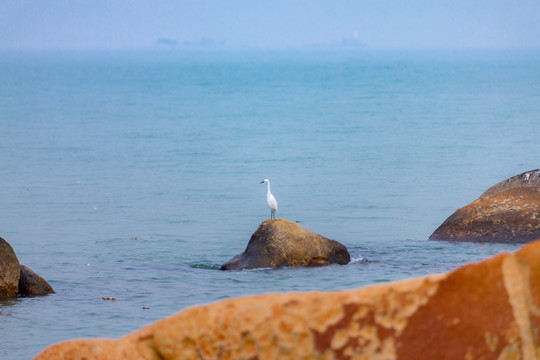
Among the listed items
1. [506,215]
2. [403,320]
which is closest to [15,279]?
[506,215]

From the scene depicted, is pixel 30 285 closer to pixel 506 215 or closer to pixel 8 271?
pixel 8 271

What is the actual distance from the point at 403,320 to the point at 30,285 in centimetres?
1166

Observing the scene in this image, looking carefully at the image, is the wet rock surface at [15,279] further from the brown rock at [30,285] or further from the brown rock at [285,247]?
the brown rock at [285,247]

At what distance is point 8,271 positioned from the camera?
1345 centimetres

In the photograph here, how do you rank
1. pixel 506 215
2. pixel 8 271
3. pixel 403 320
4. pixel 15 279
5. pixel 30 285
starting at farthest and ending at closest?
pixel 506 215, pixel 30 285, pixel 15 279, pixel 8 271, pixel 403 320

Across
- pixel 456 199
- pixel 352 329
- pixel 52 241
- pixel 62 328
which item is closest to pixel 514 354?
pixel 352 329

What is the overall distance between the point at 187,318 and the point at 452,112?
69.5 m

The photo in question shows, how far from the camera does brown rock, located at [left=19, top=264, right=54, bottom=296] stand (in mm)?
14023

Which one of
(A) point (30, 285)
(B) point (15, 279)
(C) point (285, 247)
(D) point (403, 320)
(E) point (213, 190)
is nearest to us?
(D) point (403, 320)

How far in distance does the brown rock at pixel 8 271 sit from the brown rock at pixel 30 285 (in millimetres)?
212

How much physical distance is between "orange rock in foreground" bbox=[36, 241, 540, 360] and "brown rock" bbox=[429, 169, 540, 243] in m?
13.8

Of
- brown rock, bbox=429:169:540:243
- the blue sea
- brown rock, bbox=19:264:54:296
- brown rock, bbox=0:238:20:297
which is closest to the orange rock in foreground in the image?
the blue sea

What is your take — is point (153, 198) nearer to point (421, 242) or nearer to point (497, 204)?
point (421, 242)

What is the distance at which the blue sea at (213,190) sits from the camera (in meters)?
14.7
